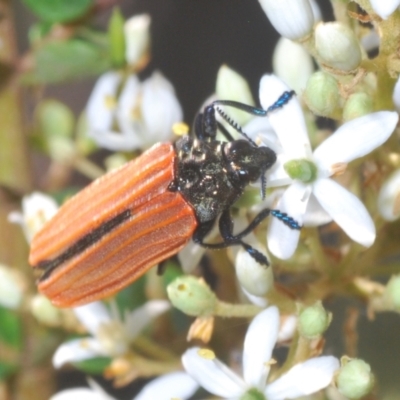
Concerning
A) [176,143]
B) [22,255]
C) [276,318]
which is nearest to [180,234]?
[176,143]

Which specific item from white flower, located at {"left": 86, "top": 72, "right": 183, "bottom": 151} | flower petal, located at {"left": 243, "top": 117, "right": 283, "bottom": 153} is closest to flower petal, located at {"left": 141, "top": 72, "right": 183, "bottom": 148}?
white flower, located at {"left": 86, "top": 72, "right": 183, "bottom": 151}

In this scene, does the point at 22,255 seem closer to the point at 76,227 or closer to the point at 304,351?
the point at 76,227

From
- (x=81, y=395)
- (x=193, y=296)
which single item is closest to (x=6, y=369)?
(x=81, y=395)

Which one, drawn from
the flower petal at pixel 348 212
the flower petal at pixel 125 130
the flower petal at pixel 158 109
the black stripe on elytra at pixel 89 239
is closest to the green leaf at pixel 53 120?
the flower petal at pixel 125 130

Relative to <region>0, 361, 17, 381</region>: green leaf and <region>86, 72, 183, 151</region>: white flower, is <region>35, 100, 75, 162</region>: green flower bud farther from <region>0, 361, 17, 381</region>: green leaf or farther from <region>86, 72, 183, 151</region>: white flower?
<region>0, 361, 17, 381</region>: green leaf

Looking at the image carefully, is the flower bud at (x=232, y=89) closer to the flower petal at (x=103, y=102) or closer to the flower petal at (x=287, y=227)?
the flower petal at (x=287, y=227)
